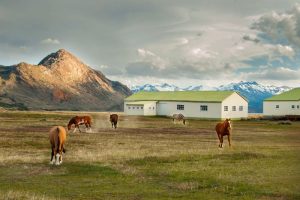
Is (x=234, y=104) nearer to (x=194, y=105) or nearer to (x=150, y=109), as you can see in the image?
(x=194, y=105)

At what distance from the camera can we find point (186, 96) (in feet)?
419

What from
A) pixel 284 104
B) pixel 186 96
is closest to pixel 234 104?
pixel 186 96

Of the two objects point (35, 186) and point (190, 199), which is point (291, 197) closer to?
point (190, 199)

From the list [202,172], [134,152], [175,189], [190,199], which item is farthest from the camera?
[134,152]

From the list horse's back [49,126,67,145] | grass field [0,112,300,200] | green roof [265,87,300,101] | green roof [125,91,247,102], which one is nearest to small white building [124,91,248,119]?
green roof [125,91,247,102]

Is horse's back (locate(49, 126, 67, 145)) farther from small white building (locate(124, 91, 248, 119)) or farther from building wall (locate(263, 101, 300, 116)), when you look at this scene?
building wall (locate(263, 101, 300, 116))

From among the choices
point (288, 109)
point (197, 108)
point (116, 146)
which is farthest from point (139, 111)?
point (116, 146)

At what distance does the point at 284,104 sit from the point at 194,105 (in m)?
28.8

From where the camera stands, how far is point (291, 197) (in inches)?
739

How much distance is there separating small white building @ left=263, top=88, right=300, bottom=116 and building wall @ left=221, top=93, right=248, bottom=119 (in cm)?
1405

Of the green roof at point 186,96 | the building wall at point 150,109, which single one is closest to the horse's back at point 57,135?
the green roof at point 186,96

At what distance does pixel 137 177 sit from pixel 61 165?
596 cm

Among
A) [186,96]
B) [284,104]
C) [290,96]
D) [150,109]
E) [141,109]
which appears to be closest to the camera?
[186,96]

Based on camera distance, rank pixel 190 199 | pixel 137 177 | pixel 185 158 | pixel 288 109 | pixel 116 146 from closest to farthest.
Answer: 1. pixel 190 199
2. pixel 137 177
3. pixel 185 158
4. pixel 116 146
5. pixel 288 109
